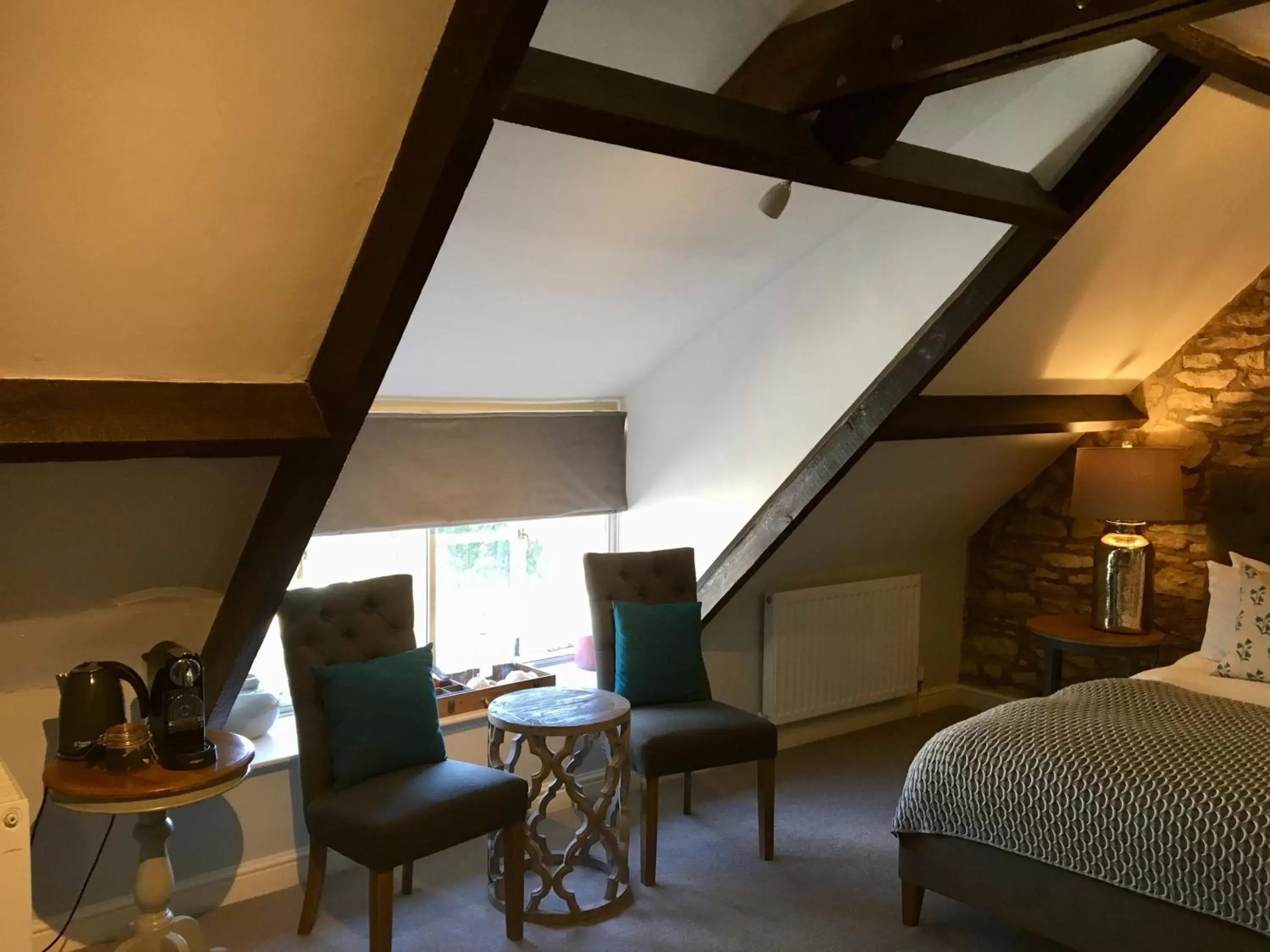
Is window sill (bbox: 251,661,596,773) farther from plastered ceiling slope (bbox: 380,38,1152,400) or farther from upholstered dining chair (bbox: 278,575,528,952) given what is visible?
plastered ceiling slope (bbox: 380,38,1152,400)

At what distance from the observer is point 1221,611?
145 inches

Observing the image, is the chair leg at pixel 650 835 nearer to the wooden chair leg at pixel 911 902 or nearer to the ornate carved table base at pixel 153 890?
the wooden chair leg at pixel 911 902

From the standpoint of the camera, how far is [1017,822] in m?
2.67

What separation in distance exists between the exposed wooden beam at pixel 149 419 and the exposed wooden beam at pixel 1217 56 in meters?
2.05

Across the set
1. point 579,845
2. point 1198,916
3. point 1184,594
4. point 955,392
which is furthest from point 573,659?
point 1184,594

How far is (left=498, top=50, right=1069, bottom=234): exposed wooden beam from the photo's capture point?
Result: 1.83m

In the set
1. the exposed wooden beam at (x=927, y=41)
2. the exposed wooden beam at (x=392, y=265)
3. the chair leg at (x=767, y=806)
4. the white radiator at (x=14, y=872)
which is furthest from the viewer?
the chair leg at (x=767, y=806)

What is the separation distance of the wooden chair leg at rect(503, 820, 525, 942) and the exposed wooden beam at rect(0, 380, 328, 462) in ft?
4.21

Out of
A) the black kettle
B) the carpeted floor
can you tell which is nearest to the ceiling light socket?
the black kettle

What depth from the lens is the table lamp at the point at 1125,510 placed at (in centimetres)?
403

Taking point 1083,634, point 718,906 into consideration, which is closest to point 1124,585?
point 1083,634

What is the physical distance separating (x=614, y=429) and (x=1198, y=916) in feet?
8.41

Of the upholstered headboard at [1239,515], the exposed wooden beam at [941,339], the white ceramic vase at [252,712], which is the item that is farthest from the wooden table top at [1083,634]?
the white ceramic vase at [252,712]

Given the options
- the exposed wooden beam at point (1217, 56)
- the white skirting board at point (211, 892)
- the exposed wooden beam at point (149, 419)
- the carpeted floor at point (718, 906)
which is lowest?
the carpeted floor at point (718, 906)
